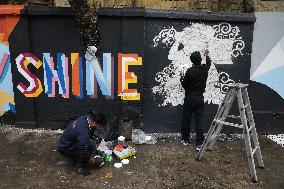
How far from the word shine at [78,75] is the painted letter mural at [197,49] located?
2.29 ft

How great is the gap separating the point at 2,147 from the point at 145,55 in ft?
12.4

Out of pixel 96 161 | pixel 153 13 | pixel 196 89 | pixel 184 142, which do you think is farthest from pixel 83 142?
pixel 153 13

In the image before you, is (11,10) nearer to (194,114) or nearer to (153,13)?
(153,13)

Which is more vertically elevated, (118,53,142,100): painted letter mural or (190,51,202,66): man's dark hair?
(190,51,202,66): man's dark hair

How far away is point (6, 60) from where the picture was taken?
8.09 meters

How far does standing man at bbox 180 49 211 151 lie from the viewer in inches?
288

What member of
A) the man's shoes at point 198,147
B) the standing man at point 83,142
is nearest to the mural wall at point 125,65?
the man's shoes at point 198,147

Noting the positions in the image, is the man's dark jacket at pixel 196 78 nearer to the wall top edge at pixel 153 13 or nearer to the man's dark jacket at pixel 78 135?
the wall top edge at pixel 153 13

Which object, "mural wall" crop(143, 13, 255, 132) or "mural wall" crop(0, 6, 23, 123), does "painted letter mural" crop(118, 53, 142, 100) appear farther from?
"mural wall" crop(0, 6, 23, 123)

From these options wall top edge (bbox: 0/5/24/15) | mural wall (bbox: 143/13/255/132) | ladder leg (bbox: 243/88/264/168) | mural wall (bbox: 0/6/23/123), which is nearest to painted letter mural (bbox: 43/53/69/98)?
mural wall (bbox: 0/6/23/123)

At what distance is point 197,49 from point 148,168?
9.88 ft

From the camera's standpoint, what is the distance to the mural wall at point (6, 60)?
7.74m

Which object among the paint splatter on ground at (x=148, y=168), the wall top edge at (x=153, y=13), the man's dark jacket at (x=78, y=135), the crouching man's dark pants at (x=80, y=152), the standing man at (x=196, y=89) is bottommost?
the paint splatter on ground at (x=148, y=168)

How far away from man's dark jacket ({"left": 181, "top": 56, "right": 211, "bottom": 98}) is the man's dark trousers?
5.2 inches
